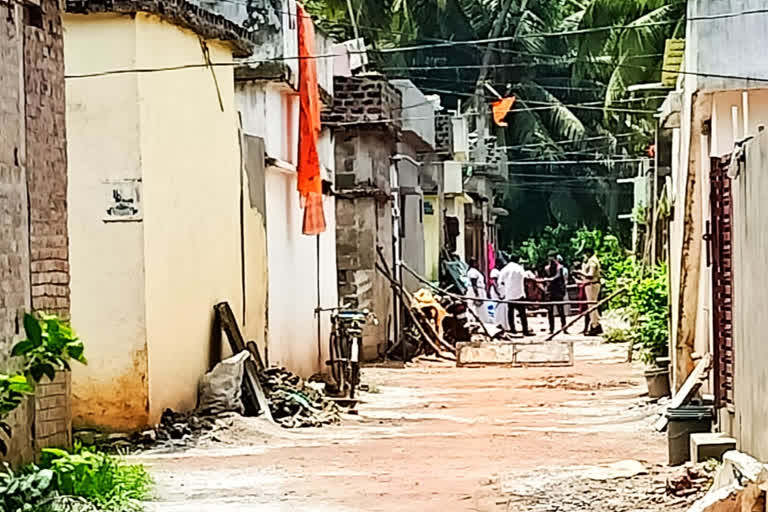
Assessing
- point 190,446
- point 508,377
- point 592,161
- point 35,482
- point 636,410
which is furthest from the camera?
point 592,161

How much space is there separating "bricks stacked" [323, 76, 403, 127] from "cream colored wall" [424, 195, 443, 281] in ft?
27.9

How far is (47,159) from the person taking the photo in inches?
330

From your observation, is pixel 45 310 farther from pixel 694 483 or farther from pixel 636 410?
pixel 636 410

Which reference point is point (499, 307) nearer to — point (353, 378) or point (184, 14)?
point (353, 378)

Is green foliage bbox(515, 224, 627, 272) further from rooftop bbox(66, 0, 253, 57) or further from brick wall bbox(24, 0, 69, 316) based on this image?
brick wall bbox(24, 0, 69, 316)

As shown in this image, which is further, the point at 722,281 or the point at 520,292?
the point at 520,292

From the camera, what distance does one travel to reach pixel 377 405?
15.5 m

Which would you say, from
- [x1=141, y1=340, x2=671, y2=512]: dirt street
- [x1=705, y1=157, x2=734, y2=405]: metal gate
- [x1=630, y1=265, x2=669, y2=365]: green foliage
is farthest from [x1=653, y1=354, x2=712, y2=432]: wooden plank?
[x1=630, y1=265, x2=669, y2=365]: green foliage

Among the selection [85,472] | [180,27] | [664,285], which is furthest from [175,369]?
[664,285]

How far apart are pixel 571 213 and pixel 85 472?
131ft

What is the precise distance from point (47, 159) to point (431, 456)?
4.14 m

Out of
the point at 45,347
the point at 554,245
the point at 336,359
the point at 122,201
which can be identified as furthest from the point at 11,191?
the point at 554,245

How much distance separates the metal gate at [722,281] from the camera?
9312 millimetres

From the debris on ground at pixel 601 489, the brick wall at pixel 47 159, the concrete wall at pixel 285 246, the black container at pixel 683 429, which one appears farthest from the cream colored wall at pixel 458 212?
the brick wall at pixel 47 159
